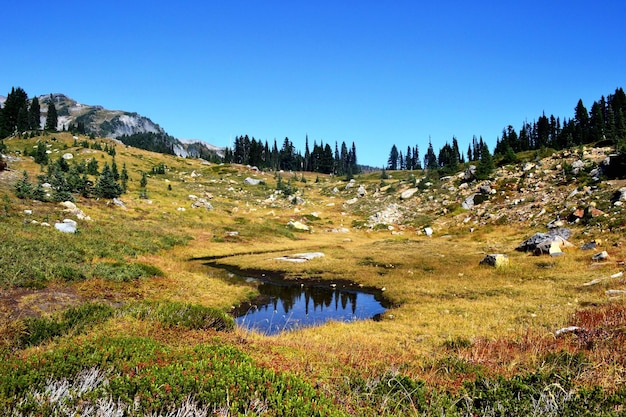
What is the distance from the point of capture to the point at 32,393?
5.71 meters

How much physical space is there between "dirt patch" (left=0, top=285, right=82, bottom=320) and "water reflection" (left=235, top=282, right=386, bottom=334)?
341 inches

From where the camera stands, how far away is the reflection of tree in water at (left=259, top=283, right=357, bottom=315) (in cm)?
2427

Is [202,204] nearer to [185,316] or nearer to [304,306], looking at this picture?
[304,306]

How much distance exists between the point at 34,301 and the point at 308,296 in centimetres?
1646

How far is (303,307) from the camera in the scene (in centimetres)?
2397

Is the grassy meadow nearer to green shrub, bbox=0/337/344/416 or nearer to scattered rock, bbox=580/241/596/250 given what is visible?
green shrub, bbox=0/337/344/416

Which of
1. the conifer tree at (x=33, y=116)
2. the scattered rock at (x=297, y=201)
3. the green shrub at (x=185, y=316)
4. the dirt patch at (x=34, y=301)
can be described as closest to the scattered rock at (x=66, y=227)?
the dirt patch at (x=34, y=301)

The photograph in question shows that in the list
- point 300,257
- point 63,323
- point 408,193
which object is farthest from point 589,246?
point 408,193

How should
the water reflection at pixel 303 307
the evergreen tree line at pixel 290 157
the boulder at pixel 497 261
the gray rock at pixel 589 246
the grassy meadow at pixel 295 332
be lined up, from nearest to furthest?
the grassy meadow at pixel 295 332 < the water reflection at pixel 303 307 < the boulder at pixel 497 261 < the gray rock at pixel 589 246 < the evergreen tree line at pixel 290 157

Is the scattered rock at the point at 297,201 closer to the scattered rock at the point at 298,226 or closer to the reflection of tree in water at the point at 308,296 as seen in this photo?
Answer: the scattered rock at the point at 298,226

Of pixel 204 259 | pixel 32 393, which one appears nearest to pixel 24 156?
pixel 204 259

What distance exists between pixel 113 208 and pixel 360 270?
39662mm

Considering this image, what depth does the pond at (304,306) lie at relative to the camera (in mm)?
20375

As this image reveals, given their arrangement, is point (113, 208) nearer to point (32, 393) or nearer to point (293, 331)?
point (293, 331)
